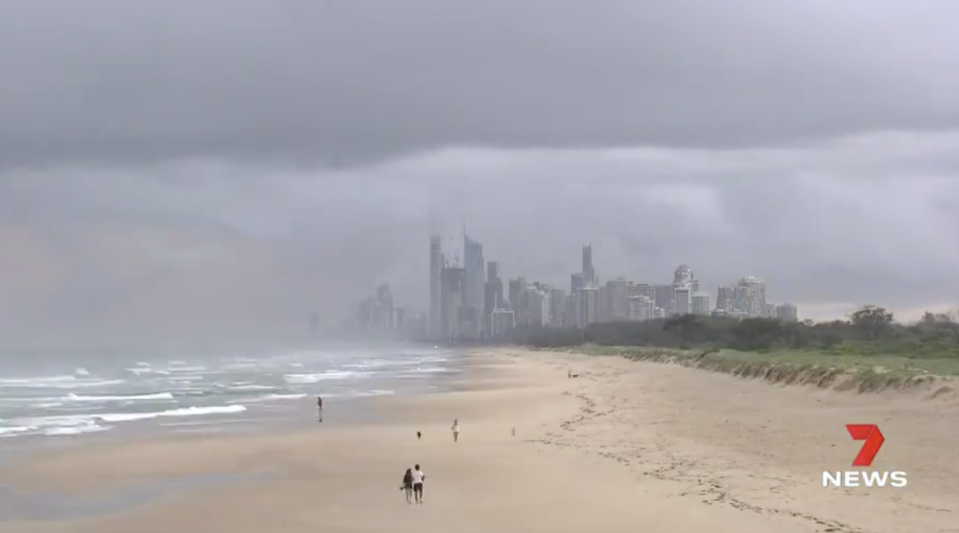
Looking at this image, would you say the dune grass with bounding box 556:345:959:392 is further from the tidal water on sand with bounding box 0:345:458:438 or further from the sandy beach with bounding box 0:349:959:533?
the tidal water on sand with bounding box 0:345:458:438

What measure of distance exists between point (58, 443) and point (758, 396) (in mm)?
26580

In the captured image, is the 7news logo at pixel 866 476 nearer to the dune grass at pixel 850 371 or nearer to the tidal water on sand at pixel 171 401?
the dune grass at pixel 850 371

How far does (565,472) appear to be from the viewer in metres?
21.1

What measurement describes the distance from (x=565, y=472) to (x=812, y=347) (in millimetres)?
62624

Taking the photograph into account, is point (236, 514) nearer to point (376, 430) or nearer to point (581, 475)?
point (581, 475)

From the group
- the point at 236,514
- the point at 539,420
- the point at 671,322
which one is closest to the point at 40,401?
the point at 539,420

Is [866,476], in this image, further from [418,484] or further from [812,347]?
[812,347]

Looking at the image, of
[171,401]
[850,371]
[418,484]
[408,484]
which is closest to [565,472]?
[418,484]

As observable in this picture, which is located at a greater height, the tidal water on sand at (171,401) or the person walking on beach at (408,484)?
the person walking on beach at (408,484)

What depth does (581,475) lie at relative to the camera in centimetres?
2036

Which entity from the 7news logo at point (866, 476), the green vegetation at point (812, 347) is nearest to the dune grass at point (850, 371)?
the green vegetation at point (812, 347)

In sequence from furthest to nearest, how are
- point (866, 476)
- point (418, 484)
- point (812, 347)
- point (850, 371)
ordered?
1. point (812, 347)
2. point (850, 371)
3. point (418, 484)
4. point (866, 476)

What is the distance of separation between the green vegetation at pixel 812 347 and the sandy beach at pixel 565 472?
7.46 feet

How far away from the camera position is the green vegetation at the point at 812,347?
117 ft
